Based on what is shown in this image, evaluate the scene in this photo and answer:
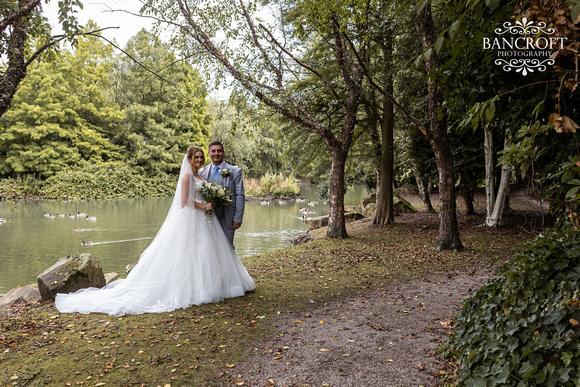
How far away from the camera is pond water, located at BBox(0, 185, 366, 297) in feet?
38.2

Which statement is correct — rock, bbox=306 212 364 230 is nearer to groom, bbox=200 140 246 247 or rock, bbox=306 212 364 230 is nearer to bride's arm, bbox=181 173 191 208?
groom, bbox=200 140 246 247

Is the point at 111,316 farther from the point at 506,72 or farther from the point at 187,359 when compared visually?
the point at 506,72

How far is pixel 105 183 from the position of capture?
35500mm

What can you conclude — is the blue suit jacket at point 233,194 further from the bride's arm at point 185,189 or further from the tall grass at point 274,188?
the tall grass at point 274,188

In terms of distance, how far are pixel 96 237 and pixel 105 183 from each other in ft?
72.2

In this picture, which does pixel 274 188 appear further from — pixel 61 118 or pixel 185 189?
pixel 185 189

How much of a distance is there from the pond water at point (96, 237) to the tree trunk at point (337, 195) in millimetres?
3764

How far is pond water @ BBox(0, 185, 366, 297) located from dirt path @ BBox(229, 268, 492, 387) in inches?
272

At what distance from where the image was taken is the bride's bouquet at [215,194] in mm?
5898

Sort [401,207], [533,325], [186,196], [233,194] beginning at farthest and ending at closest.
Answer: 1. [401,207]
2. [233,194]
3. [186,196]
4. [533,325]

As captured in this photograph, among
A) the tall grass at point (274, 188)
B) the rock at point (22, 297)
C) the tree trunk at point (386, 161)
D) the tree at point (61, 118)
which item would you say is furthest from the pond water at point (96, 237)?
the tall grass at point (274, 188)

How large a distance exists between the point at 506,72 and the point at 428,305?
3827 millimetres

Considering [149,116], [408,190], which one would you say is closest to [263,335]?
[408,190]

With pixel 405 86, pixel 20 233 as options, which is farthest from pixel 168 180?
pixel 405 86
